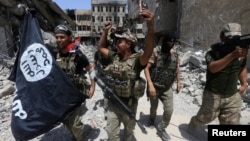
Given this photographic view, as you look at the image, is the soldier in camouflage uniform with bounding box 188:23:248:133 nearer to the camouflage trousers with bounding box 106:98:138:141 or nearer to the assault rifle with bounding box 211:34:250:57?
the assault rifle with bounding box 211:34:250:57

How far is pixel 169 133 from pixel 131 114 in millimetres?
1390

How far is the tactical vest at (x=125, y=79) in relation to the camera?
2.92 metres

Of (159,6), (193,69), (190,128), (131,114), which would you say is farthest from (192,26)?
(131,114)

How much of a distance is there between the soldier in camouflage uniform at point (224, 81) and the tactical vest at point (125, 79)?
1.01m

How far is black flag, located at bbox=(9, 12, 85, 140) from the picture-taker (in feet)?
9.53

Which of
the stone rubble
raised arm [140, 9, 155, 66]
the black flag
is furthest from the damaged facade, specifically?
raised arm [140, 9, 155, 66]

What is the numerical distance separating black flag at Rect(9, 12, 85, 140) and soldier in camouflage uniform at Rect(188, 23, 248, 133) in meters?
1.87

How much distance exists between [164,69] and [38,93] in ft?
6.25

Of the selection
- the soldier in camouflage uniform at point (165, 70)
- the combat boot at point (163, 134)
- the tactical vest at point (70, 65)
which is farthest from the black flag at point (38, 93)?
the combat boot at point (163, 134)

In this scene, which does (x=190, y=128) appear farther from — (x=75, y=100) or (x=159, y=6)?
(x=159, y=6)

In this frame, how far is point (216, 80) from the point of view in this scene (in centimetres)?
328

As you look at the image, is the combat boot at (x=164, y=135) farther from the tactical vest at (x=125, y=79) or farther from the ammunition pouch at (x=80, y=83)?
the ammunition pouch at (x=80, y=83)

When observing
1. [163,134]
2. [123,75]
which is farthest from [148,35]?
[163,134]

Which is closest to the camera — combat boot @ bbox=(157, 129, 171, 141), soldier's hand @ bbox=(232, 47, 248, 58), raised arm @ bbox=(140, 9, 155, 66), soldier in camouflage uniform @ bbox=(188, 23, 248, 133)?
raised arm @ bbox=(140, 9, 155, 66)
